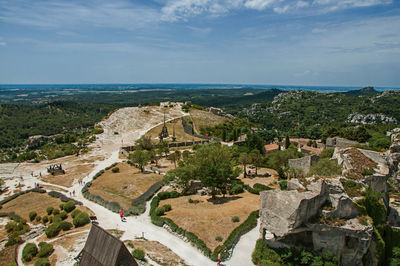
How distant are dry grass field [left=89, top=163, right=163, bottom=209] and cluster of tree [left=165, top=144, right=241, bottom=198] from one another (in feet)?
18.8

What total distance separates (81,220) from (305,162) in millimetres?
33652

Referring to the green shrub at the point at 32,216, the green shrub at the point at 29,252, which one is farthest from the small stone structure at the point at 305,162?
the green shrub at the point at 32,216

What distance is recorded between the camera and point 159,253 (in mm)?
23250

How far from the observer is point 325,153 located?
→ 45312 mm

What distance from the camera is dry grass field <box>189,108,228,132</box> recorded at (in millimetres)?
100756

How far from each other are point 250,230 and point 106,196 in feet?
77.3

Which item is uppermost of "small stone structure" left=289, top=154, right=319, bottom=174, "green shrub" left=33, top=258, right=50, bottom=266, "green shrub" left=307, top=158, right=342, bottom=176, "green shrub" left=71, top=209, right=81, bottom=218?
"green shrub" left=307, top=158, right=342, bottom=176

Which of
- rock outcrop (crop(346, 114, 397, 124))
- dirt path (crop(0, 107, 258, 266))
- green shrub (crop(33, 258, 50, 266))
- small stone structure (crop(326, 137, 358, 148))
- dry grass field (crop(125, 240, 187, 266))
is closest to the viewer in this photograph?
green shrub (crop(33, 258, 50, 266))

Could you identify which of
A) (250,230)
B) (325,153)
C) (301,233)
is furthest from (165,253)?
(325,153)

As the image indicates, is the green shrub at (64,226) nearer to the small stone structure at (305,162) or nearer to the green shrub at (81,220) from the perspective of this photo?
the green shrub at (81,220)

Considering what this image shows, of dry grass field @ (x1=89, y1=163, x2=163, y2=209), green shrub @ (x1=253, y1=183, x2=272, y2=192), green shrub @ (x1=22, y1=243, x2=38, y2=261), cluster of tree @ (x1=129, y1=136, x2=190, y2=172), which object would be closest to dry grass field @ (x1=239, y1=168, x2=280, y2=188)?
green shrub @ (x1=253, y1=183, x2=272, y2=192)

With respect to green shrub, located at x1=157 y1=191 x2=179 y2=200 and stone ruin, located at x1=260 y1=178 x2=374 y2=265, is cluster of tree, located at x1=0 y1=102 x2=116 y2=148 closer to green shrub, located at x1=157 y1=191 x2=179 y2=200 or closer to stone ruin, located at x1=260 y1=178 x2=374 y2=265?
green shrub, located at x1=157 y1=191 x2=179 y2=200

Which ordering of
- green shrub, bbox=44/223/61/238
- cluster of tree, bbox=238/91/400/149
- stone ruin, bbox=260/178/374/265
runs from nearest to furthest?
stone ruin, bbox=260/178/374/265 < green shrub, bbox=44/223/61/238 < cluster of tree, bbox=238/91/400/149

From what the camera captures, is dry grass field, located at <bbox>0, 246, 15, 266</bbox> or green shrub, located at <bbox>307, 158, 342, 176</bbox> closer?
dry grass field, located at <bbox>0, 246, 15, 266</bbox>
